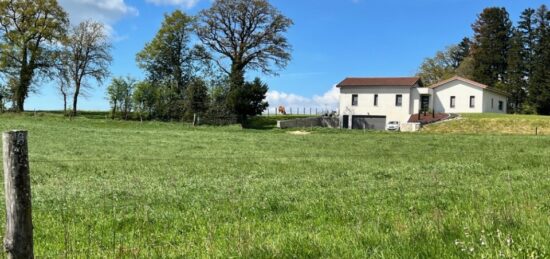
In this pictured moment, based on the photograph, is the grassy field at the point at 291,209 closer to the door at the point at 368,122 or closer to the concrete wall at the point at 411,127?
the concrete wall at the point at 411,127

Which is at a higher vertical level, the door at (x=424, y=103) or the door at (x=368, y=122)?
the door at (x=424, y=103)

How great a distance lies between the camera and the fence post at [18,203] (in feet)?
13.0

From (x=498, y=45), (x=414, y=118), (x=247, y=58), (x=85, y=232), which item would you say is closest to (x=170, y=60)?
(x=247, y=58)

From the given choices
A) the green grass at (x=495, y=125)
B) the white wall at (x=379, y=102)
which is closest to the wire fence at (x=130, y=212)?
the green grass at (x=495, y=125)

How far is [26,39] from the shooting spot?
220 ft

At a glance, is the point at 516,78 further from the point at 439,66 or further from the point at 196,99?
the point at 196,99

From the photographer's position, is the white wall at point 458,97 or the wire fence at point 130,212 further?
the white wall at point 458,97

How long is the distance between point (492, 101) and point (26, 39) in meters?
63.7

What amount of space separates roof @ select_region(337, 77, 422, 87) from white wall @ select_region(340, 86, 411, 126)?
52cm

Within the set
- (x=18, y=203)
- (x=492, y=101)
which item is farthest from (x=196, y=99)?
(x=18, y=203)

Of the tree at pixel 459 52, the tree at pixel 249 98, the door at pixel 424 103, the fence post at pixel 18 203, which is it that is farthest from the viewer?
the tree at pixel 459 52

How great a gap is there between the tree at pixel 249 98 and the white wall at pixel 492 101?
30108mm

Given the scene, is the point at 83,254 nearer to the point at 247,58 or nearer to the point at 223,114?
the point at 223,114

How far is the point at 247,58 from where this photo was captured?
7000 centimetres
